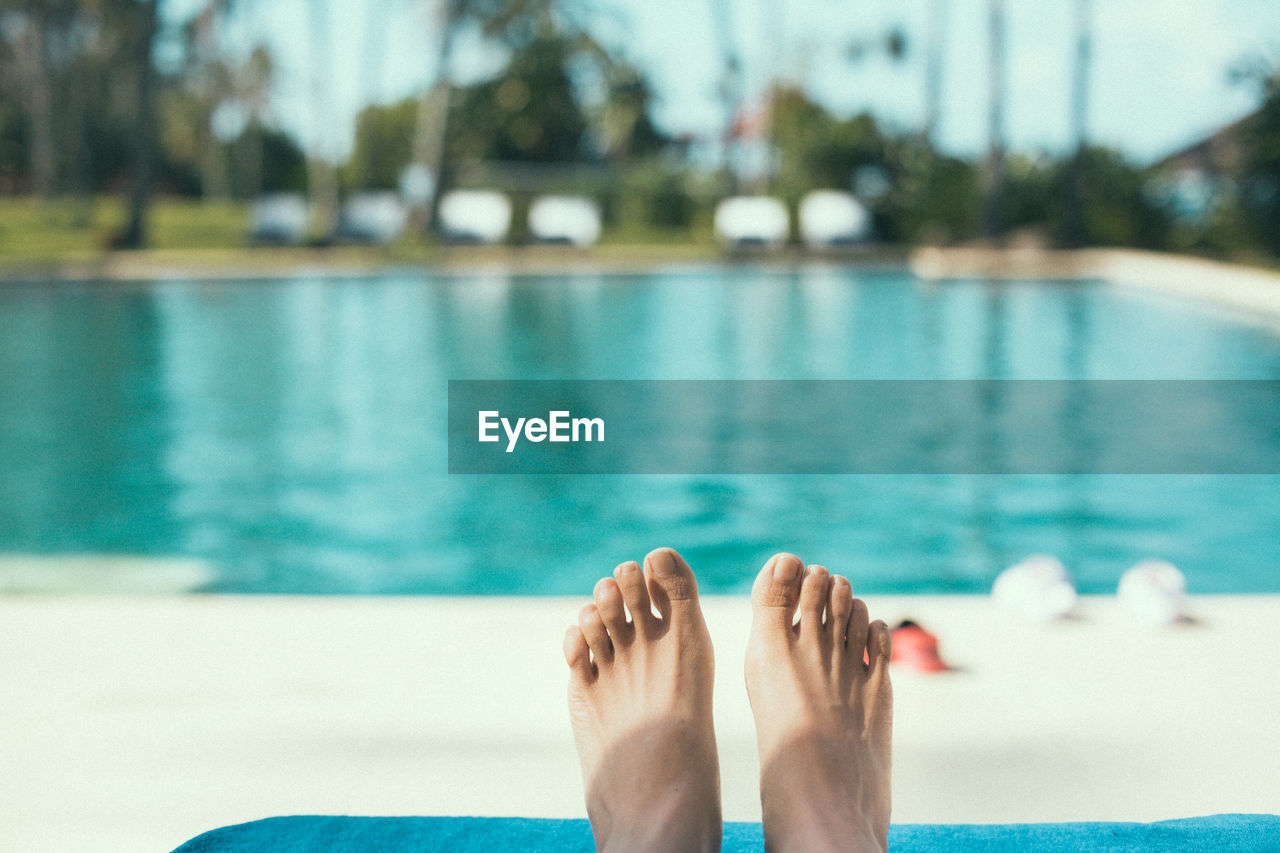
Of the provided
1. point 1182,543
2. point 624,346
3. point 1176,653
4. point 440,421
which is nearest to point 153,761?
point 1176,653

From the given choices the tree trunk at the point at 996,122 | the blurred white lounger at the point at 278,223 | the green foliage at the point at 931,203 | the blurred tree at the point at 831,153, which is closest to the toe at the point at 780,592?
the tree trunk at the point at 996,122

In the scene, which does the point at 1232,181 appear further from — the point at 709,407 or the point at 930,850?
the point at 930,850

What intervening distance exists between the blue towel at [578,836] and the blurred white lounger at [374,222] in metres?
20.4

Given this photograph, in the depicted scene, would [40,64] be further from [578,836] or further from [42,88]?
[578,836]

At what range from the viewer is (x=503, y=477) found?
5488 mm

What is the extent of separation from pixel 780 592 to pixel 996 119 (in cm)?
1847

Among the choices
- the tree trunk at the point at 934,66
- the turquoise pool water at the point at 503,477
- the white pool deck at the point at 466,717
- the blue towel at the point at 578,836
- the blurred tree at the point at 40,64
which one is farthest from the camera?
the blurred tree at the point at 40,64

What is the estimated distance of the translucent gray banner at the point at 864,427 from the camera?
18.2 ft

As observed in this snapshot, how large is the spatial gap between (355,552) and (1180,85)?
86.5 ft

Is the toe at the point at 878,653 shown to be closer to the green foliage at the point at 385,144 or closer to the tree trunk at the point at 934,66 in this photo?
the tree trunk at the point at 934,66

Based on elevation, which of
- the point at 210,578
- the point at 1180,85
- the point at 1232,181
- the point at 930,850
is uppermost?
the point at 1180,85

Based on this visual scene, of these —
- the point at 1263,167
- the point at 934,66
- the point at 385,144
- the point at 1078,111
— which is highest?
the point at 385,144

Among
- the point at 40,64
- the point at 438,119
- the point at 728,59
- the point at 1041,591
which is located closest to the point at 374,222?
the point at 438,119

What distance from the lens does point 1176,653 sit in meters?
2.20
